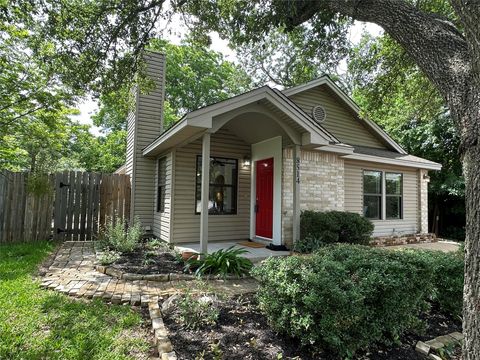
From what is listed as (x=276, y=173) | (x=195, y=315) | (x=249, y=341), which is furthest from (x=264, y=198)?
(x=249, y=341)

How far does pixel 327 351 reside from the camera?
2791 millimetres

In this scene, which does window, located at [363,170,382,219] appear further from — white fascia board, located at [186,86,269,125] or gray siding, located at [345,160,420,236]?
white fascia board, located at [186,86,269,125]

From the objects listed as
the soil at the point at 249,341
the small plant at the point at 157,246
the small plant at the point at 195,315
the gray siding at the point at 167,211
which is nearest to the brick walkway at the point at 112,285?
the small plant at the point at 195,315

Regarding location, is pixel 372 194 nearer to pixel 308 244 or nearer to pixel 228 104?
pixel 308 244

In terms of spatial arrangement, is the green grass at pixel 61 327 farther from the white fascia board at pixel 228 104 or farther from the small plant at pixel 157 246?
the white fascia board at pixel 228 104

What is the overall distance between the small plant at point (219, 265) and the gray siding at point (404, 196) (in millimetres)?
5415

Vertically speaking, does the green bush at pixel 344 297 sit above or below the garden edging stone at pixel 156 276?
above

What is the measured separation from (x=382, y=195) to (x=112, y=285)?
9307mm

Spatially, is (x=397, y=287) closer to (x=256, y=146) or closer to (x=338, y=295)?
(x=338, y=295)

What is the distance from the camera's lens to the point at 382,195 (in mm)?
10336

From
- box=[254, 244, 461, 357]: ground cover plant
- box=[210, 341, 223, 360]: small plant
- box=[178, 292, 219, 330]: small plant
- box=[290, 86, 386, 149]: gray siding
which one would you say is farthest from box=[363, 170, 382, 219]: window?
box=[210, 341, 223, 360]: small plant

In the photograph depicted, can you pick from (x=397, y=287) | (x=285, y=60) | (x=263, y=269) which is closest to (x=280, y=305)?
(x=263, y=269)

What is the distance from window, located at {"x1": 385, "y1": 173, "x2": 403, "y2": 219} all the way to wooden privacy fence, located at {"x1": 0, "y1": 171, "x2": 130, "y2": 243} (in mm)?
9062

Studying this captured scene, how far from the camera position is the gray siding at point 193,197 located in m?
7.64
